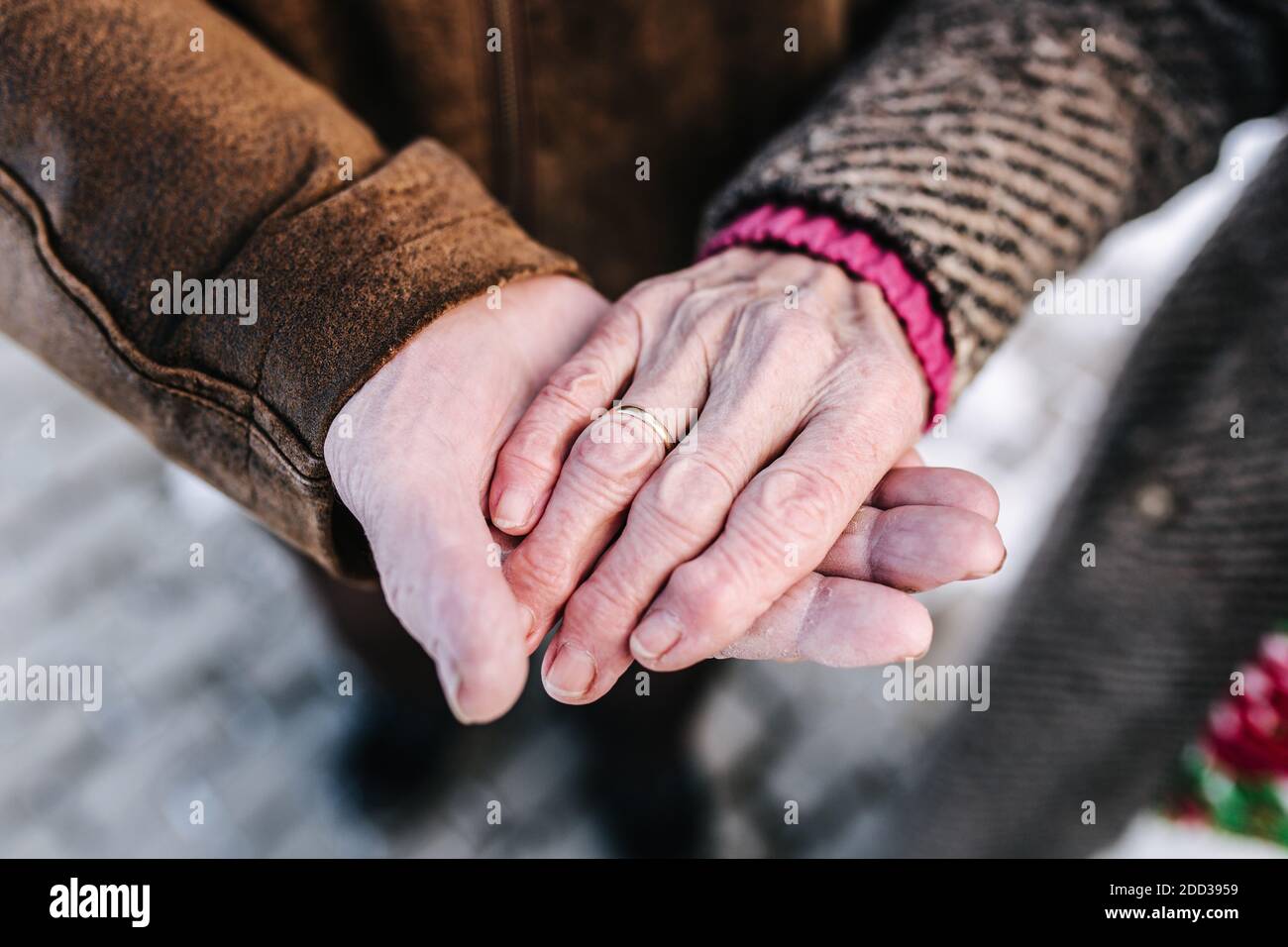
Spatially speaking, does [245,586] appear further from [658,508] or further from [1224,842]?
[1224,842]

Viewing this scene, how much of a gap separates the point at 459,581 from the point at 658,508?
7.9 inches

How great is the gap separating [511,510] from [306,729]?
→ 1.42 m

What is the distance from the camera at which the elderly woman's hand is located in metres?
0.76

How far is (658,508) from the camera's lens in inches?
31.0

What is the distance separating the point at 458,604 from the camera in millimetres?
662

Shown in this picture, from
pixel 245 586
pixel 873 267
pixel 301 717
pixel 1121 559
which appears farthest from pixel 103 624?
pixel 1121 559

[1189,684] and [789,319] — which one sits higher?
[789,319]
